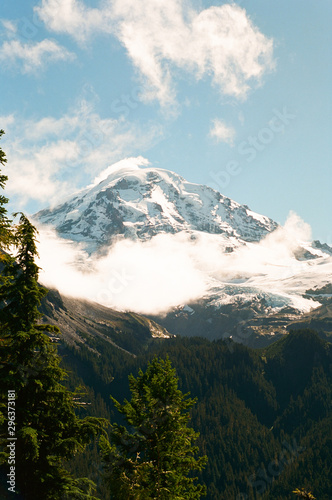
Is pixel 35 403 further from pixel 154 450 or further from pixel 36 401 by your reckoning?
pixel 154 450

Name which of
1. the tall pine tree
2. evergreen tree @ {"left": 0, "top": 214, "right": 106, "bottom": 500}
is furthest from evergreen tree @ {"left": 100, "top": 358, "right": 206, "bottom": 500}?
the tall pine tree

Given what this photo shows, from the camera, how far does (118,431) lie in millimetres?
23328

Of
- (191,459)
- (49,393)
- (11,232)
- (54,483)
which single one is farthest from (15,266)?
(191,459)

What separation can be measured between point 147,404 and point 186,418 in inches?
95.1

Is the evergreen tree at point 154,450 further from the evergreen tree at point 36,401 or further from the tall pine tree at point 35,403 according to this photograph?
the tall pine tree at point 35,403

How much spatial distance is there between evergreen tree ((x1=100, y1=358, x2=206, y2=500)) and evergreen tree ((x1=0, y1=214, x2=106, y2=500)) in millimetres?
3078

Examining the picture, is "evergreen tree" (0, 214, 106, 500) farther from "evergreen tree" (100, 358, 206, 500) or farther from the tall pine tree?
"evergreen tree" (100, 358, 206, 500)

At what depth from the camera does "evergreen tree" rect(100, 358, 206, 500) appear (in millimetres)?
19922

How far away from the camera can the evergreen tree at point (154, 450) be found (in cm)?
1992

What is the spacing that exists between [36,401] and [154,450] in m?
7.79

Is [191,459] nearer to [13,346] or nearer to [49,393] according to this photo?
[49,393]

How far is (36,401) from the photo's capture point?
57.6ft

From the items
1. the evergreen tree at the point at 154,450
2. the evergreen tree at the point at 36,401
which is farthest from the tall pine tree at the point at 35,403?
the evergreen tree at the point at 154,450

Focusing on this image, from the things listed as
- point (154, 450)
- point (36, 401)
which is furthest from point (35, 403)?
point (154, 450)
